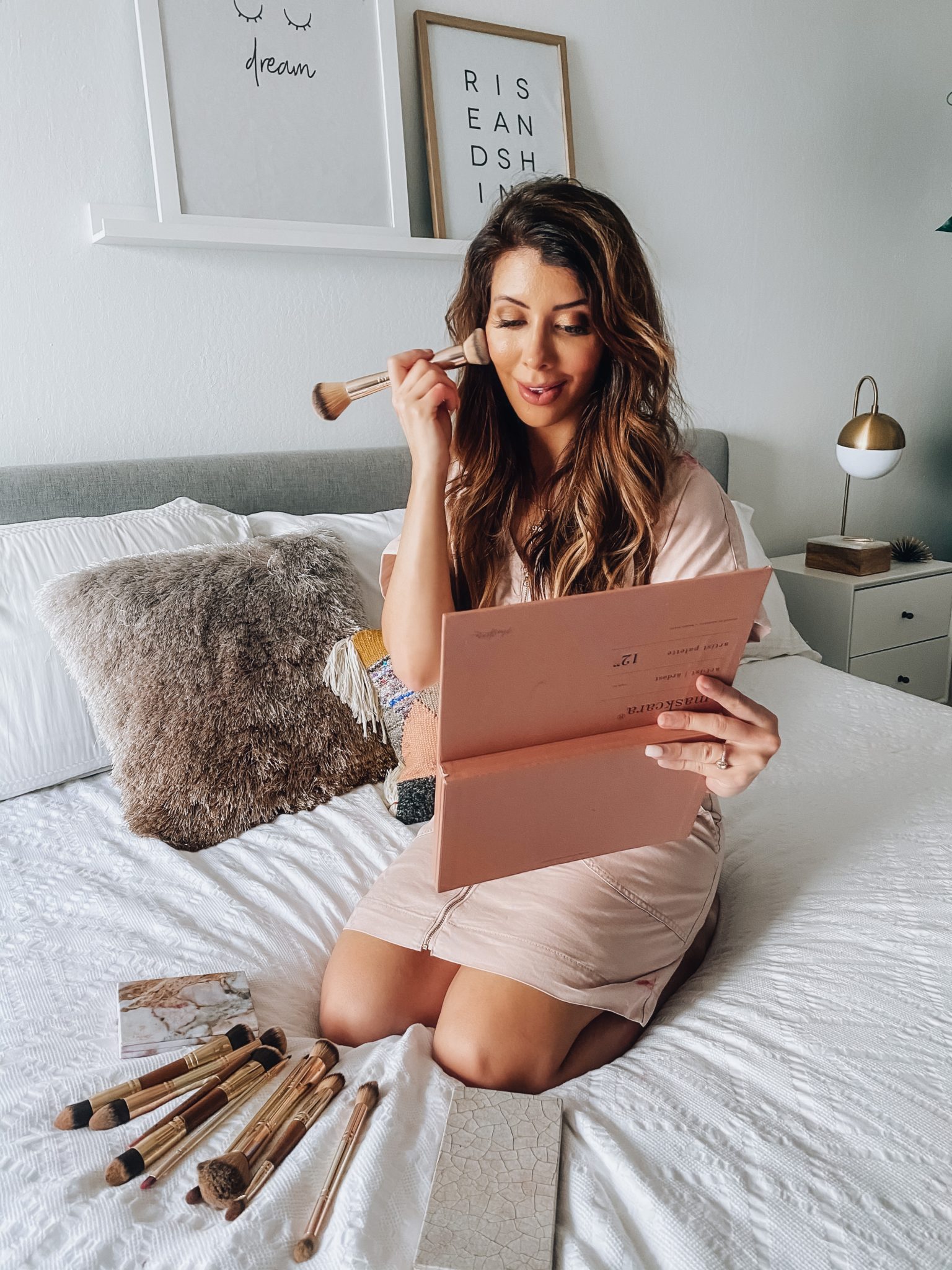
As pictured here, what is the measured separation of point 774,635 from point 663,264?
3.32 feet

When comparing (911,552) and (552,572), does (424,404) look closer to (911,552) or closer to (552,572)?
(552,572)

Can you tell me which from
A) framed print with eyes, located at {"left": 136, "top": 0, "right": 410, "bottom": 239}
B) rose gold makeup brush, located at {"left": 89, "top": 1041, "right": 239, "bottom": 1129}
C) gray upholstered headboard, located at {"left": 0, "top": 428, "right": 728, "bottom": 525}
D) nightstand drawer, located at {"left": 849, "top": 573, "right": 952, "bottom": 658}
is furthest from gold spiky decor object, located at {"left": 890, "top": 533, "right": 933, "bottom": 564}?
rose gold makeup brush, located at {"left": 89, "top": 1041, "right": 239, "bottom": 1129}

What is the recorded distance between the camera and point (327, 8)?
1.86 meters

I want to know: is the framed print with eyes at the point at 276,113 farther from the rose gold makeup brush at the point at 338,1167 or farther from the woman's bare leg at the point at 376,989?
the rose gold makeup brush at the point at 338,1167

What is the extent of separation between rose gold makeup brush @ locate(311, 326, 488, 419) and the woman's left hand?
1.47ft

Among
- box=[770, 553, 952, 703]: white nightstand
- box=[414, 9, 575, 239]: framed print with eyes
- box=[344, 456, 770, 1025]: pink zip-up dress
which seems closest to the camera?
→ box=[344, 456, 770, 1025]: pink zip-up dress

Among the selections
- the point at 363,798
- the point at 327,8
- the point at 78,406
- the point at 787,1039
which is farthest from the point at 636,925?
the point at 327,8

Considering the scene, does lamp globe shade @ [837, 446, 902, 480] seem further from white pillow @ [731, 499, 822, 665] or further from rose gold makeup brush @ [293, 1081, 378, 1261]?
rose gold makeup brush @ [293, 1081, 378, 1261]

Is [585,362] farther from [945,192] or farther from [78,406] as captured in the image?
[945,192]

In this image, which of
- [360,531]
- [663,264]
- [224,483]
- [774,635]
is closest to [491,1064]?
[360,531]

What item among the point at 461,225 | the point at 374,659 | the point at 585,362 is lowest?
the point at 374,659

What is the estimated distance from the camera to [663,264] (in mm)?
2449

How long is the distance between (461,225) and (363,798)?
4.38ft

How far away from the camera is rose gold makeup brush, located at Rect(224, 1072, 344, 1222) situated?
0.72 meters
